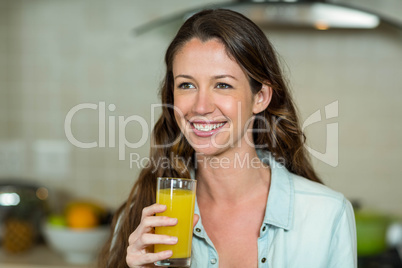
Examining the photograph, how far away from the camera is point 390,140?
2.77 m

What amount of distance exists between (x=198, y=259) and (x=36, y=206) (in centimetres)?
131

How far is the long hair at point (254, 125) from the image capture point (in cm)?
154

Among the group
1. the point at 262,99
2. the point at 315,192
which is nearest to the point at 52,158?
the point at 262,99

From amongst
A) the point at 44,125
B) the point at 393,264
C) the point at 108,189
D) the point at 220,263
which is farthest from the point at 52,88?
the point at 393,264

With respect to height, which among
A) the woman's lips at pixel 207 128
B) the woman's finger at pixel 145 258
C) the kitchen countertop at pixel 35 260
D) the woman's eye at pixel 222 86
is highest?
the woman's eye at pixel 222 86

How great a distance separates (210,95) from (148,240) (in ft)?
1.43

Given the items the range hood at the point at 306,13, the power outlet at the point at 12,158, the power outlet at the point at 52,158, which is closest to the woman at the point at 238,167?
the range hood at the point at 306,13

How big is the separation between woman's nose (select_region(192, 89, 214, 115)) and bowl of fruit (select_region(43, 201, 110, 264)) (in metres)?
1.21

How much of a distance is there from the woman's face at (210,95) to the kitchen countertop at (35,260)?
1131mm

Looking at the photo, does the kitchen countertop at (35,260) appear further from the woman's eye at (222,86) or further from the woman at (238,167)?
the woman's eye at (222,86)

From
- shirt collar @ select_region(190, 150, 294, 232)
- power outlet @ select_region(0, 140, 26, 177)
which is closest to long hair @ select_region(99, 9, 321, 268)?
shirt collar @ select_region(190, 150, 294, 232)

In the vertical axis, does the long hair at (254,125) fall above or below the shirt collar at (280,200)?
above

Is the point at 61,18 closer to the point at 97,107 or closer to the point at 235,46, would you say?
the point at 97,107

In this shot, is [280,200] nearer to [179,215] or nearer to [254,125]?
[254,125]
